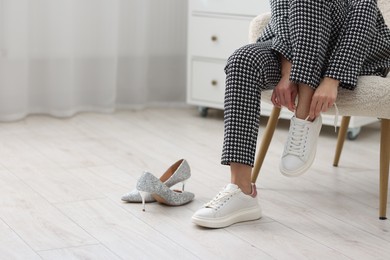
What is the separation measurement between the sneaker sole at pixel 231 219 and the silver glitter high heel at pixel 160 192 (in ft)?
0.57

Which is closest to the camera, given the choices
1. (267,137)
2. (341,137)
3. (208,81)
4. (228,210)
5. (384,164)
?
(228,210)

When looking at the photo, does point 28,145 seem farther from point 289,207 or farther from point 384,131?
point 384,131

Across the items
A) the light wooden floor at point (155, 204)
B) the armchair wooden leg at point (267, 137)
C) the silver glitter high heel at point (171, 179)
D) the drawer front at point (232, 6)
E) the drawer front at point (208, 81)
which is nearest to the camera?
the light wooden floor at point (155, 204)

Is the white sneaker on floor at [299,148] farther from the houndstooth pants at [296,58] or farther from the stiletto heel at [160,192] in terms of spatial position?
the stiletto heel at [160,192]

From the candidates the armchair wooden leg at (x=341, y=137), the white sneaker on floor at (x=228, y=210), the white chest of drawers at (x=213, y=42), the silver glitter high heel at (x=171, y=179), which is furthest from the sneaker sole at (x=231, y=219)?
the white chest of drawers at (x=213, y=42)

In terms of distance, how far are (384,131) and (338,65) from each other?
9.4 inches

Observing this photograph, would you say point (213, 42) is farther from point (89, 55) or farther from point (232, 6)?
point (89, 55)

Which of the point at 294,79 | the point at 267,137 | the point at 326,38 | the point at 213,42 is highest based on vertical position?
the point at 326,38

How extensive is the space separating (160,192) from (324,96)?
50 centimetres

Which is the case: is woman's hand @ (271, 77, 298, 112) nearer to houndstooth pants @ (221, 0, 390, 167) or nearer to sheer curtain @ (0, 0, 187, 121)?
houndstooth pants @ (221, 0, 390, 167)

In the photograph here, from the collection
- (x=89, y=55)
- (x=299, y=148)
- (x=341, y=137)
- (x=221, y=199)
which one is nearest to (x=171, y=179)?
(x=221, y=199)

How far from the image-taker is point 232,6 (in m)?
3.29

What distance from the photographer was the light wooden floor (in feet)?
6.07

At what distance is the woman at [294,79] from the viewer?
2.00 m
